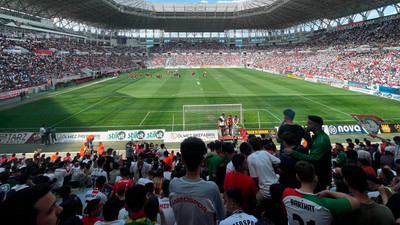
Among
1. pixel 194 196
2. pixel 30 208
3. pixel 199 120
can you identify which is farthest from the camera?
pixel 199 120

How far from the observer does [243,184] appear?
3.95 m

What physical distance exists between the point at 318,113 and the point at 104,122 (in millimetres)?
20666

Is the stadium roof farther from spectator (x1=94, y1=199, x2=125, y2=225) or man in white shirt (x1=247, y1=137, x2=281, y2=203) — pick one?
spectator (x1=94, y1=199, x2=125, y2=225)

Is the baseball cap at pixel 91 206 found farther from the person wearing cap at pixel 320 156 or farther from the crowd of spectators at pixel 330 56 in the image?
the crowd of spectators at pixel 330 56

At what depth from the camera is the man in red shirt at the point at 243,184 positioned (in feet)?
13.0

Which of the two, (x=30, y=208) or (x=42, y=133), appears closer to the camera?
(x=30, y=208)

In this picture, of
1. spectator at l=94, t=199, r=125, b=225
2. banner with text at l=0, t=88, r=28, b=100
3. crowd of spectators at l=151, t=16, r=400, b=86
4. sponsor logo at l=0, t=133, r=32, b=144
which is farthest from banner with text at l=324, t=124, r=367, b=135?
banner with text at l=0, t=88, r=28, b=100

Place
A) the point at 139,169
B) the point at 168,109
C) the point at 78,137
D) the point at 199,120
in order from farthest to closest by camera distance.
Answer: the point at 168,109, the point at 199,120, the point at 78,137, the point at 139,169

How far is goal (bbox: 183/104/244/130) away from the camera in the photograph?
20031 millimetres

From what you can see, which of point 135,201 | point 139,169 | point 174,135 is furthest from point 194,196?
point 174,135

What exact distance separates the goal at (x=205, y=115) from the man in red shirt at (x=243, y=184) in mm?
15290

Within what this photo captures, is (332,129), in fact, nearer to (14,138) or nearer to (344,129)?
(344,129)

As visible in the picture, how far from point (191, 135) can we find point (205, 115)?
17.4 ft

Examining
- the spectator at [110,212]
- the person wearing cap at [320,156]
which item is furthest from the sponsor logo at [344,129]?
the spectator at [110,212]
